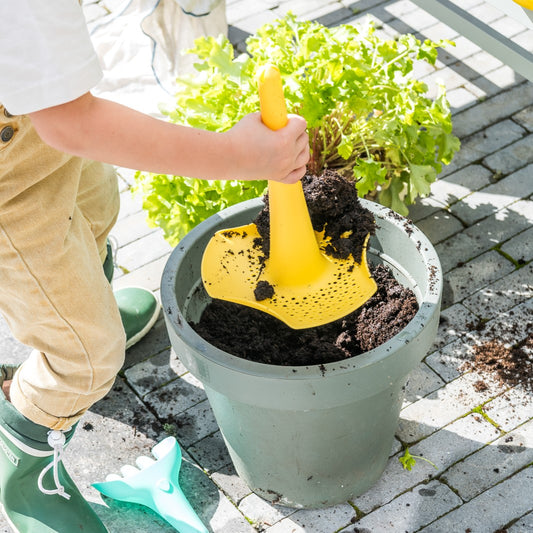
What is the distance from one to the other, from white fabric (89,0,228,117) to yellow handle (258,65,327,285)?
171 centimetres

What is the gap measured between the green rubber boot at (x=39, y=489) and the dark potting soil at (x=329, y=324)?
19.8 inches

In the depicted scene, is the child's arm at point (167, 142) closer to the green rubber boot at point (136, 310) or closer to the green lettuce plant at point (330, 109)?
the green lettuce plant at point (330, 109)

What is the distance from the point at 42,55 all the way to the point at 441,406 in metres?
1.52

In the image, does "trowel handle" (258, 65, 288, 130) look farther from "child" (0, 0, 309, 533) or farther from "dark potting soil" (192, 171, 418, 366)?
"dark potting soil" (192, 171, 418, 366)

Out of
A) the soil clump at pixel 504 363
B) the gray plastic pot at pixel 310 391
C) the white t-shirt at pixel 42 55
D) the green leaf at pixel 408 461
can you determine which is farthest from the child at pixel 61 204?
the soil clump at pixel 504 363

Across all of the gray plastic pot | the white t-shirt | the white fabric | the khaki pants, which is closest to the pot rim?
the gray plastic pot

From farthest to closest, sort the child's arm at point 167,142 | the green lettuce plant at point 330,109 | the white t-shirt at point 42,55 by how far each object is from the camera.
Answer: the green lettuce plant at point 330,109, the child's arm at point 167,142, the white t-shirt at point 42,55

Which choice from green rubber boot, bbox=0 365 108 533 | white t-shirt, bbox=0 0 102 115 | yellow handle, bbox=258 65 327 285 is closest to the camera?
white t-shirt, bbox=0 0 102 115

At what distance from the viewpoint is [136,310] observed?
8.38 feet

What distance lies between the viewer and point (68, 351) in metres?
1.85

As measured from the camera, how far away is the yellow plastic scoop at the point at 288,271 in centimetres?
184

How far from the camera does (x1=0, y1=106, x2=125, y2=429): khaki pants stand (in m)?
1.66

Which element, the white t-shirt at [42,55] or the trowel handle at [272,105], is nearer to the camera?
the white t-shirt at [42,55]

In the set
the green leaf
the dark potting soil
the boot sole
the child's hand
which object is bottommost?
the green leaf
